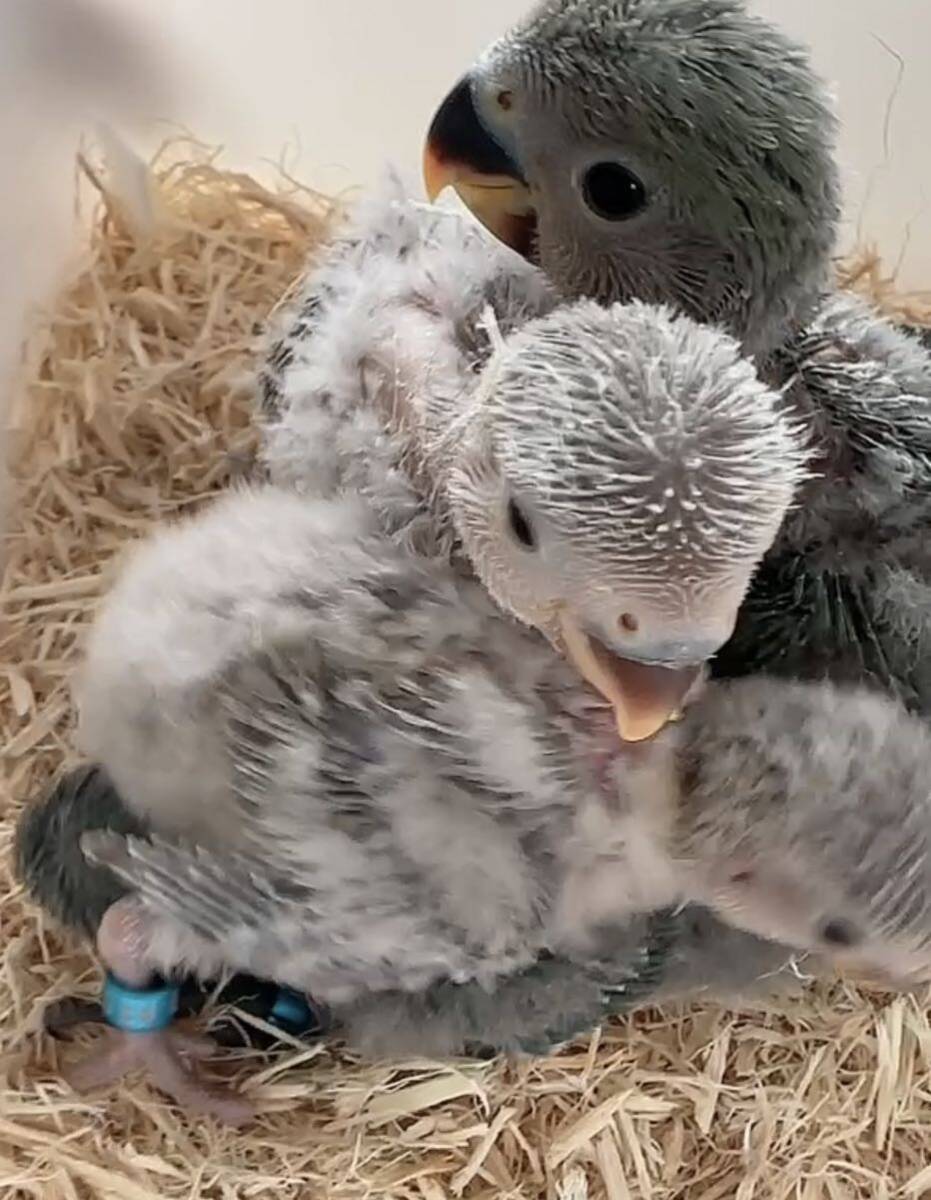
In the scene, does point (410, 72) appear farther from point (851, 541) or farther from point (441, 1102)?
point (441, 1102)

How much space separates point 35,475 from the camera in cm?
145

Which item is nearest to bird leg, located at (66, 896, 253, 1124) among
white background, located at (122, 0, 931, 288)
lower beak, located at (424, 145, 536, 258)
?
lower beak, located at (424, 145, 536, 258)

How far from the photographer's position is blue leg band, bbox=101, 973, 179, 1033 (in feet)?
3.57

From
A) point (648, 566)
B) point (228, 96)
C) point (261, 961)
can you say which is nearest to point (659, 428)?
point (648, 566)

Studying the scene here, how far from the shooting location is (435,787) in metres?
0.92

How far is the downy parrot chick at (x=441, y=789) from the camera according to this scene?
91 cm

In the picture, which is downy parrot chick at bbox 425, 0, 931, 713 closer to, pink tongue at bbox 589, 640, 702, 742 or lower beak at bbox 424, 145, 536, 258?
lower beak at bbox 424, 145, 536, 258

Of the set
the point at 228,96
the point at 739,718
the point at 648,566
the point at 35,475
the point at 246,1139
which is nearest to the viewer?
the point at 648,566

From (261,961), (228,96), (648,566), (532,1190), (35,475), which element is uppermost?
(228,96)

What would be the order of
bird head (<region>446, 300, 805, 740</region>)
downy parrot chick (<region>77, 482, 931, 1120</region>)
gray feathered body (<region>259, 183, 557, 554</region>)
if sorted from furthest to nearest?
gray feathered body (<region>259, 183, 557, 554</region>) < downy parrot chick (<region>77, 482, 931, 1120</region>) < bird head (<region>446, 300, 805, 740</region>)

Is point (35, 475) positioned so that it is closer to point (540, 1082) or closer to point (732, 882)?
point (540, 1082)

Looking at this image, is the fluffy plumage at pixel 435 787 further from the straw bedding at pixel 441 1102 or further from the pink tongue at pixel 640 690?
the straw bedding at pixel 441 1102

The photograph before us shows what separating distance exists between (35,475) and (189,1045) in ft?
1.74

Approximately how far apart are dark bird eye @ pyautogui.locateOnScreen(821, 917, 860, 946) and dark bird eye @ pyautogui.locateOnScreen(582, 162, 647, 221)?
42 centimetres
